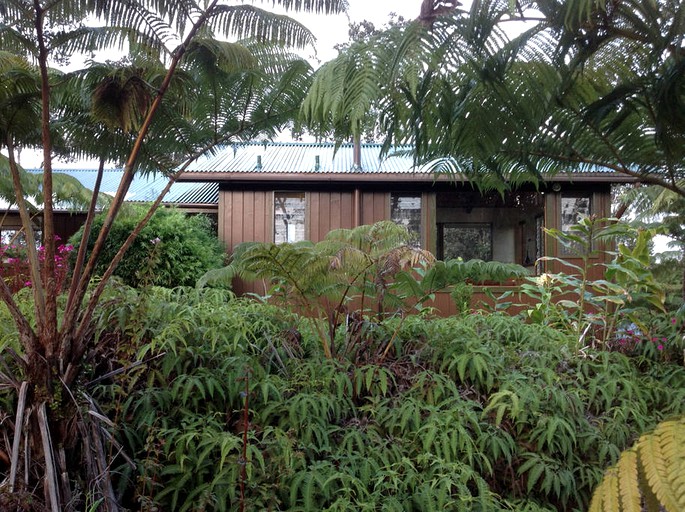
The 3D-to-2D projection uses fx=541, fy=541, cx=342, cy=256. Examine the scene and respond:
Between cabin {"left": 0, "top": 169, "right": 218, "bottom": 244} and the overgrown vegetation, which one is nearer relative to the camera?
the overgrown vegetation

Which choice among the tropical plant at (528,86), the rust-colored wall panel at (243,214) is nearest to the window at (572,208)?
the rust-colored wall panel at (243,214)

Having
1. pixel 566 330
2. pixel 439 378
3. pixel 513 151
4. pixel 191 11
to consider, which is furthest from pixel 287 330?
pixel 566 330

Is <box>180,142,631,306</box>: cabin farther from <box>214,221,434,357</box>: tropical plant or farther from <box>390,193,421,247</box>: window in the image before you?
<box>214,221,434,357</box>: tropical plant

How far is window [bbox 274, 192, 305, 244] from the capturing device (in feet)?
27.0

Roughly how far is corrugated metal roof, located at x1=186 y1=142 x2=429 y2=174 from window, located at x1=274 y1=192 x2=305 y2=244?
18.2 inches

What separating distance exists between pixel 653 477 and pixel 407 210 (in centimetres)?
772

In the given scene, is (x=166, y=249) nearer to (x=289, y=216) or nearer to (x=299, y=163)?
(x=289, y=216)

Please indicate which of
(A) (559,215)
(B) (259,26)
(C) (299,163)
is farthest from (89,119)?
(A) (559,215)

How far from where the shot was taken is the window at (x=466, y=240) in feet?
35.2

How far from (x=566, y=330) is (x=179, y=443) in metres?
3.21

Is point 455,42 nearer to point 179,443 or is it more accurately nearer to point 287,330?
point 179,443

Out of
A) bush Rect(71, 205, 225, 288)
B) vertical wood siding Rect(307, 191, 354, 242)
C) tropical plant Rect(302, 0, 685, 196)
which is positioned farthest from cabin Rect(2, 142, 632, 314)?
tropical plant Rect(302, 0, 685, 196)

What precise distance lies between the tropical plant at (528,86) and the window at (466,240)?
9.06 meters

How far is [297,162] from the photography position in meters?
8.76
